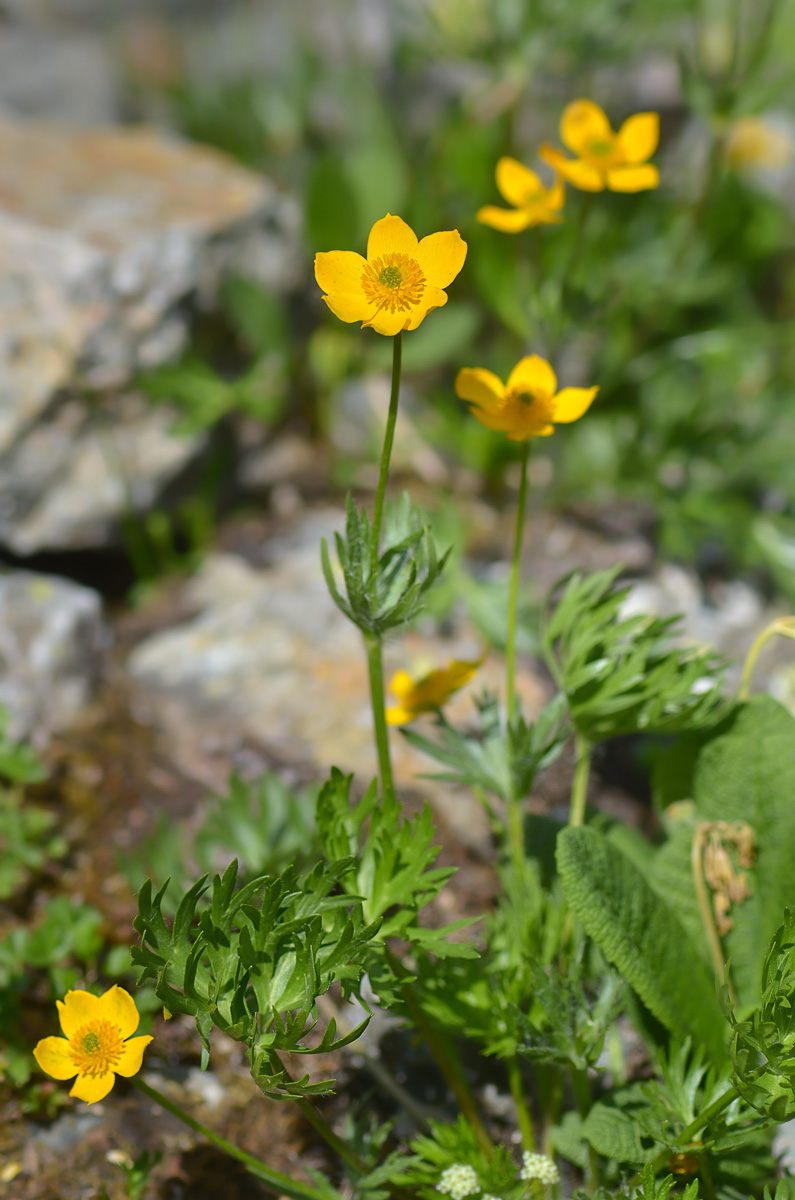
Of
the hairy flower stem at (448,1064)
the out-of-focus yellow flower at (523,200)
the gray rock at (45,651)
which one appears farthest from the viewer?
the gray rock at (45,651)

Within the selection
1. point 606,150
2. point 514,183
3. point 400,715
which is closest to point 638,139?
point 606,150

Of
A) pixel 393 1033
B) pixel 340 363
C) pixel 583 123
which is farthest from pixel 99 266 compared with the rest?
pixel 393 1033

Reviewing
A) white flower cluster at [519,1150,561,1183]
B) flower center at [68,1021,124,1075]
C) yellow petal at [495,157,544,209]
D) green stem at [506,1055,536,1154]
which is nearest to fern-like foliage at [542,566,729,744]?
green stem at [506,1055,536,1154]

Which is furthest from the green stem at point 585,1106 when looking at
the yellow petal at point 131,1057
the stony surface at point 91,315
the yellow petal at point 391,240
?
the stony surface at point 91,315

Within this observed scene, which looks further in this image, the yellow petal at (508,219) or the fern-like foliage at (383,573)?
the yellow petal at (508,219)

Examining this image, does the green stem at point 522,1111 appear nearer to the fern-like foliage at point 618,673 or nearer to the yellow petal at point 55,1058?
the fern-like foliage at point 618,673

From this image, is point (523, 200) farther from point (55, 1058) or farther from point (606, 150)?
point (55, 1058)

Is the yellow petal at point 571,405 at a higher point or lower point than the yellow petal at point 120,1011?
higher

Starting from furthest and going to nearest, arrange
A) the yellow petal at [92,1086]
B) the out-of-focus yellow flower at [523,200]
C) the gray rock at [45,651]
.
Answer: the gray rock at [45,651] < the out-of-focus yellow flower at [523,200] < the yellow petal at [92,1086]
